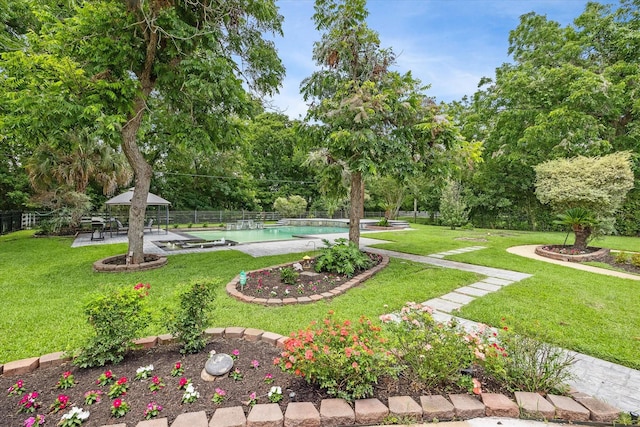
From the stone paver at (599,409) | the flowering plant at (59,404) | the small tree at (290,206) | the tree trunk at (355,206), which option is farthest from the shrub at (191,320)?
the small tree at (290,206)

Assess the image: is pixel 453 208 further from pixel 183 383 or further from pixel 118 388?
pixel 118 388

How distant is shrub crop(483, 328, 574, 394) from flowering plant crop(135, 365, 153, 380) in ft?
8.31

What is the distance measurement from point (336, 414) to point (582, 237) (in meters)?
10.1

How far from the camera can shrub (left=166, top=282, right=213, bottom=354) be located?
2.48m

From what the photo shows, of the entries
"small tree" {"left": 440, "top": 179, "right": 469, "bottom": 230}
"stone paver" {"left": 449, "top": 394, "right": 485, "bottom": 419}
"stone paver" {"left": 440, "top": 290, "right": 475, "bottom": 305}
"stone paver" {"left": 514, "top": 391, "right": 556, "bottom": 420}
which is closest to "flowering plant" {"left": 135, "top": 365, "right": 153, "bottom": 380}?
"stone paver" {"left": 449, "top": 394, "right": 485, "bottom": 419}

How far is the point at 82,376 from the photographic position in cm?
214

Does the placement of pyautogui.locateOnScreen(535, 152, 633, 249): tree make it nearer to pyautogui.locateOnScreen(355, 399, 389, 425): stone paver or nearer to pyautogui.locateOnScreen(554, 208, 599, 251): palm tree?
pyautogui.locateOnScreen(554, 208, 599, 251): palm tree

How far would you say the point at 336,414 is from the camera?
1.76 metres

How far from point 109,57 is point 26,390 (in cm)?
558

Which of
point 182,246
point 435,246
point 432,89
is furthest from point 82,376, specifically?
point 435,246

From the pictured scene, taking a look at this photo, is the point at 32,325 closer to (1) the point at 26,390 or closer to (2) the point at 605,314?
(1) the point at 26,390

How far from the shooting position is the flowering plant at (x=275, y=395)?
75.1 inches

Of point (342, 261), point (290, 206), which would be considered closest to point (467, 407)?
point (342, 261)

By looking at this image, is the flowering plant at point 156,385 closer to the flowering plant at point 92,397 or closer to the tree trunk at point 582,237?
the flowering plant at point 92,397
